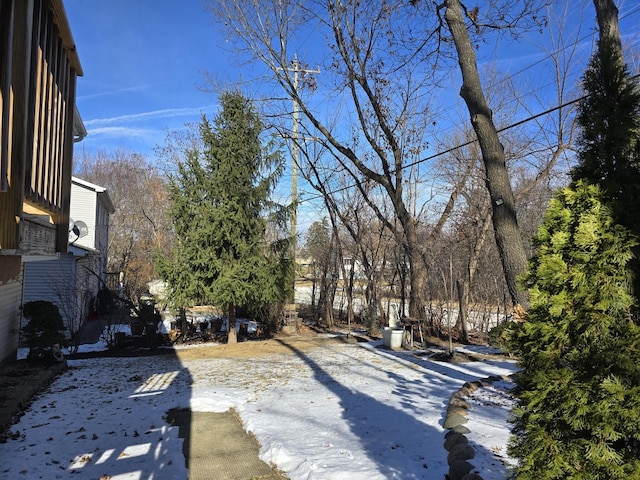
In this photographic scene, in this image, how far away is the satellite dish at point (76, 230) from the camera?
13.7 metres

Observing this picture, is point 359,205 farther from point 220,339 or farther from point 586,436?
point 586,436

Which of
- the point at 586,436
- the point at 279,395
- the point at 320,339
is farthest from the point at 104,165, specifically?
the point at 586,436

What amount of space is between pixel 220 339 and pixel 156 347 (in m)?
1.96

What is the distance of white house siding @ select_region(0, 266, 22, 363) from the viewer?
29.3 feet

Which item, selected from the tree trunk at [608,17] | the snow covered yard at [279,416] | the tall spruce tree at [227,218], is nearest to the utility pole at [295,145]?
the tall spruce tree at [227,218]

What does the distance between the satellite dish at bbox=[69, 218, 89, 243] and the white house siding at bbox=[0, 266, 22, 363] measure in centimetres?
346

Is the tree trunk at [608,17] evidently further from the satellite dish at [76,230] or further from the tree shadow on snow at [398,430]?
the satellite dish at [76,230]

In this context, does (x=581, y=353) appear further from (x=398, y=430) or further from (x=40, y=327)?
(x=40, y=327)

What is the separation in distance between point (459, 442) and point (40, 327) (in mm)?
8351

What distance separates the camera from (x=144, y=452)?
4707mm

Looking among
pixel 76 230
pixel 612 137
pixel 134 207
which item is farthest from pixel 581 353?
pixel 134 207

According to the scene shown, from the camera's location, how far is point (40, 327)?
29.2 feet

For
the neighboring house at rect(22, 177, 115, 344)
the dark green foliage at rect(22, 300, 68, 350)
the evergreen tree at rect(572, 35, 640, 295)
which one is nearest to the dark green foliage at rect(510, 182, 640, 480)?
the evergreen tree at rect(572, 35, 640, 295)

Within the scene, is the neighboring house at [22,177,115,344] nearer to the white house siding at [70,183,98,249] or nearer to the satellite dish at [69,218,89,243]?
the satellite dish at [69,218,89,243]
